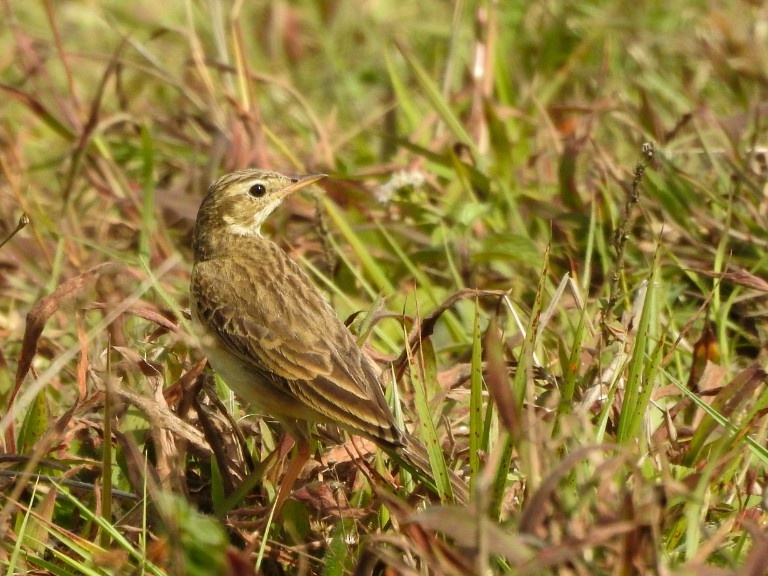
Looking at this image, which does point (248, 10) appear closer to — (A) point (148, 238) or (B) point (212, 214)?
(A) point (148, 238)

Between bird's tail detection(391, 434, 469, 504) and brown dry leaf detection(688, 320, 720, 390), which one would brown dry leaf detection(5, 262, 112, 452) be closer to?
bird's tail detection(391, 434, 469, 504)

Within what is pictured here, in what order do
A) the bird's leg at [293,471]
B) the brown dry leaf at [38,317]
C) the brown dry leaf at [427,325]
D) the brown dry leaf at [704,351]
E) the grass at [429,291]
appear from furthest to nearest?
the brown dry leaf at [704,351] → the brown dry leaf at [427,325] → the brown dry leaf at [38,317] → the bird's leg at [293,471] → the grass at [429,291]

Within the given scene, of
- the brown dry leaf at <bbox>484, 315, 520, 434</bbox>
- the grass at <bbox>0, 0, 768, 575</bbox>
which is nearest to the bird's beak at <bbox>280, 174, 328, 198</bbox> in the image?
the grass at <bbox>0, 0, 768, 575</bbox>

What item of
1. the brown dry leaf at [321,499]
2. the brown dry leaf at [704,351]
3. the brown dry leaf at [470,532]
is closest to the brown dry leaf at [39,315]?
the brown dry leaf at [321,499]

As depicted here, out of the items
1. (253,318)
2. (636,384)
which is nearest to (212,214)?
(253,318)

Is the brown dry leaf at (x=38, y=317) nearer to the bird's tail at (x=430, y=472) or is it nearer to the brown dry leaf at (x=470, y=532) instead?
the bird's tail at (x=430, y=472)

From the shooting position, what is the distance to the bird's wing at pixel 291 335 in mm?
4086

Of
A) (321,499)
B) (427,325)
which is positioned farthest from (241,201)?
(321,499)

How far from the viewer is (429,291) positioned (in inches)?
219

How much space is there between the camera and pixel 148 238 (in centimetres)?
604

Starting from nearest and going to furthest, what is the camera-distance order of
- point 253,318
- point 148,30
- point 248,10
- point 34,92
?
point 253,318, point 34,92, point 148,30, point 248,10

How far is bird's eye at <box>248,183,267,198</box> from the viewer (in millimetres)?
5211

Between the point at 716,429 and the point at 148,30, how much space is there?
6052mm

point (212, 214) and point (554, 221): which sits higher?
point (212, 214)
